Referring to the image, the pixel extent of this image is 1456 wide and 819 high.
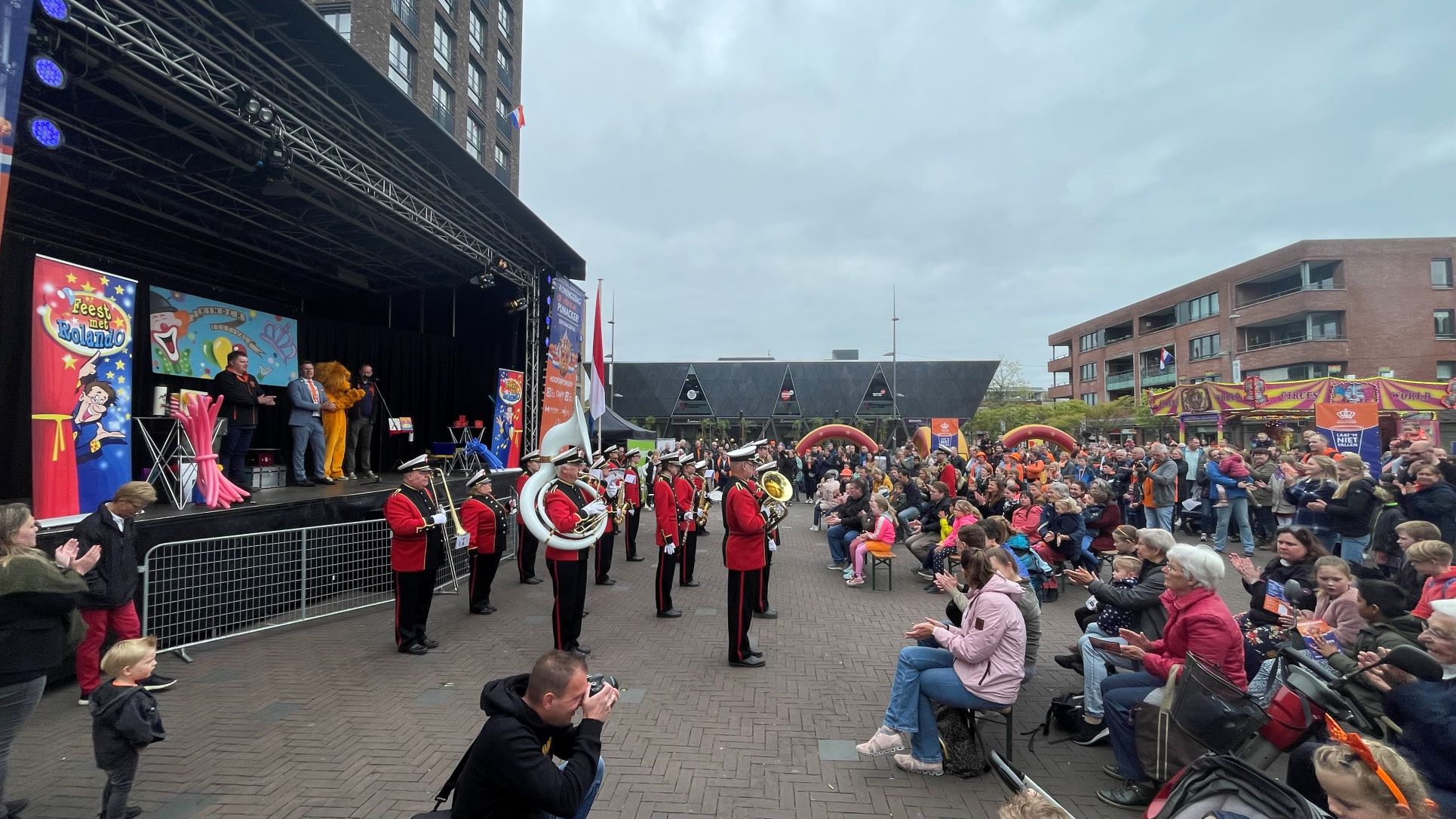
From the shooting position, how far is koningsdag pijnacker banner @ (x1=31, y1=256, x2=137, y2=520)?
6.05m

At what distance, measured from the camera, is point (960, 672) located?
13.6 feet

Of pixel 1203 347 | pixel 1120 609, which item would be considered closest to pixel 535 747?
pixel 1120 609

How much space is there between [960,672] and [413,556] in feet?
16.6

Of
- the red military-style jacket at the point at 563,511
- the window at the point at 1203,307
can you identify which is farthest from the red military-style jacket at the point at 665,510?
the window at the point at 1203,307

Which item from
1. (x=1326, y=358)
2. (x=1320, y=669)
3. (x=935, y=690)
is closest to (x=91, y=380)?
(x=935, y=690)

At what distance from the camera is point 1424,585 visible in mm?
4555

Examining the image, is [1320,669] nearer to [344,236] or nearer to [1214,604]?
[1214,604]

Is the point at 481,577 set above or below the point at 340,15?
below

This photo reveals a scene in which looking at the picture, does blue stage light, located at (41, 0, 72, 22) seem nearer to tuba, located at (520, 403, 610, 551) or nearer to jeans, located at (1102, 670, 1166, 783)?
tuba, located at (520, 403, 610, 551)

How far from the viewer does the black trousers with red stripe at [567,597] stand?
6039 millimetres

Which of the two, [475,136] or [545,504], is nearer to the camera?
[545,504]

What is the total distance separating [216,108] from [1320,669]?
31.3 ft

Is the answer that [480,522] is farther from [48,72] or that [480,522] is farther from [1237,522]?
[1237,522]

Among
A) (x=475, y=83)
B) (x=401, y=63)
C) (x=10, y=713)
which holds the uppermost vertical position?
(x=475, y=83)
